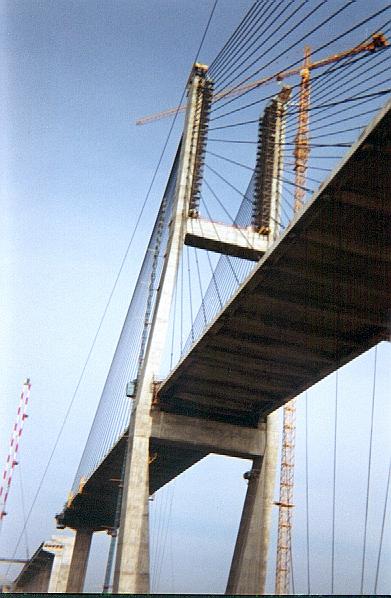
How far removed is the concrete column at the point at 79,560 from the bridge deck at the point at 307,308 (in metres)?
32.0

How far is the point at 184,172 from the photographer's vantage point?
108ft

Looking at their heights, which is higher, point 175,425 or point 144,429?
point 175,425

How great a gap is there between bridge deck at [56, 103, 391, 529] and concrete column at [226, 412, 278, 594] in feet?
6.07

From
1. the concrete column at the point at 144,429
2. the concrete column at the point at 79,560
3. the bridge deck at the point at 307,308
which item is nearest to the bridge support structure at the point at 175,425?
the concrete column at the point at 144,429

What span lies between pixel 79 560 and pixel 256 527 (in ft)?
133

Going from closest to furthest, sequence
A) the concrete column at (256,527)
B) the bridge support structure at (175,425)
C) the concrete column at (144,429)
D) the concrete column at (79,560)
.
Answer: the concrete column at (144,429), the bridge support structure at (175,425), the concrete column at (256,527), the concrete column at (79,560)

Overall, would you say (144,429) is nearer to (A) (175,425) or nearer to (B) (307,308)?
(A) (175,425)

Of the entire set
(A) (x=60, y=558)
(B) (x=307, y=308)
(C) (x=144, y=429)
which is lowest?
(A) (x=60, y=558)

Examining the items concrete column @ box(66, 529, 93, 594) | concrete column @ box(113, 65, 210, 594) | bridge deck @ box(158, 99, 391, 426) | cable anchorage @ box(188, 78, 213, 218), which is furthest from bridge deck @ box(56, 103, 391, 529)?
concrete column @ box(66, 529, 93, 594)

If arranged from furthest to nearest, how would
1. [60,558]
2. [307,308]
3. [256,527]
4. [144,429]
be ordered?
[60,558] < [256,527] < [144,429] < [307,308]

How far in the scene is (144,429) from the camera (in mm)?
29672

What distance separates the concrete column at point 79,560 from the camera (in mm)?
62188

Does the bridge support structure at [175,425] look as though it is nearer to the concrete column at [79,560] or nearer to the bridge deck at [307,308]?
the bridge deck at [307,308]

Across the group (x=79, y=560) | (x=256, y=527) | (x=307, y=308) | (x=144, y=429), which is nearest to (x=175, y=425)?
(x=144, y=429)
